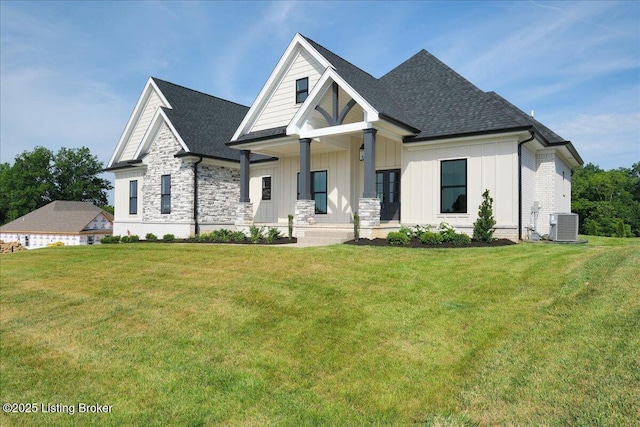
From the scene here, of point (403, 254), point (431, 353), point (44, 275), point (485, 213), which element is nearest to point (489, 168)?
point (485, 213)

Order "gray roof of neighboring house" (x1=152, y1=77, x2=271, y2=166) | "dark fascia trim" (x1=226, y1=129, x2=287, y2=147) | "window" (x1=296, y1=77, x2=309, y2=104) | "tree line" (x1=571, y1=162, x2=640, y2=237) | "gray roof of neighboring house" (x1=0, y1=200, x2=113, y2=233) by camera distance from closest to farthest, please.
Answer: "dark fascia trim" (x1=226, y1=129, x2=287, y2=147) → "window" (x1=296, y1=77, x2=309, y2=104) → "gray roof of neighboring house" (x1=152, y1=77, x2=271, y2=166) → "tree line" (x1=571, y1=162, x2=640, y2=237) → "gray roof of neighboring house" (x1=0, y1=200, x2=113, y2=233)

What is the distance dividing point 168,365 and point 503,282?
5646 millimetres

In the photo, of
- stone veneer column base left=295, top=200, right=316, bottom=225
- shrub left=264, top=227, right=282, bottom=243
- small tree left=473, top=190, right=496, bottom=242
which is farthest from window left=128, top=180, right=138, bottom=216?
small tree left=473, top=190, right=496, bottom=242

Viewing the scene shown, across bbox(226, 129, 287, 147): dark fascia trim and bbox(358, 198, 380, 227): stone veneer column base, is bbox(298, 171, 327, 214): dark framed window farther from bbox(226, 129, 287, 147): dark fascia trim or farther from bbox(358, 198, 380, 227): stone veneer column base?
bbox(358, 198, 380, 227): stone veneer column base

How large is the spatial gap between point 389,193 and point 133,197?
16.2 m

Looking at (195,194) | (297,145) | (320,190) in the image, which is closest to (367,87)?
(297,145)

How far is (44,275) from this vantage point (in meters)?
10.8

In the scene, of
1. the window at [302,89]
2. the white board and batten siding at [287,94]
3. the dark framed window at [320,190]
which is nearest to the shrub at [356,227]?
the dark framed window at [320,190]

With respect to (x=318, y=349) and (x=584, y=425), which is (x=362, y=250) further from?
(x=584, y=425)

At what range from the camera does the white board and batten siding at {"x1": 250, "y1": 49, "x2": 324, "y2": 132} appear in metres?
16.3

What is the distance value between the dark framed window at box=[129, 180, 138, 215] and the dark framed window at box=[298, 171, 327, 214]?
40.2 feet

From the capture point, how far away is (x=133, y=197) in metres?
23.6

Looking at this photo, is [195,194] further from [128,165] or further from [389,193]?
[389,193]

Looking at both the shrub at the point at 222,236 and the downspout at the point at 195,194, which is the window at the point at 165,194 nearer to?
the downspout at the point at 195,194
